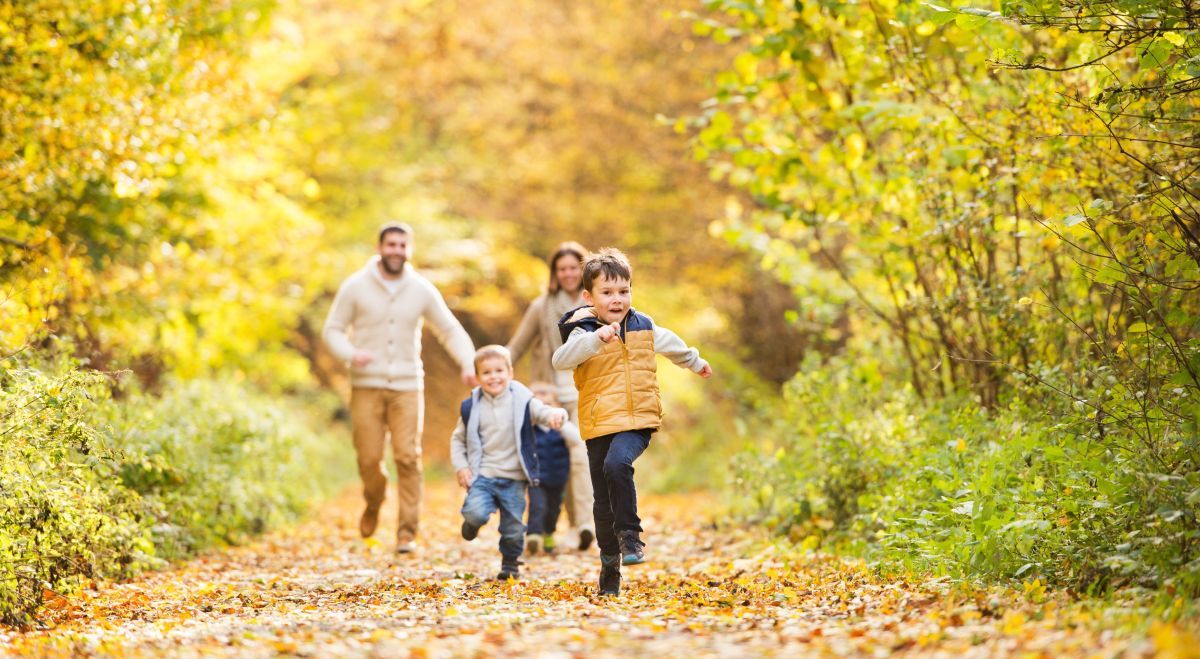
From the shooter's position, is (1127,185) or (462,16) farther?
(462,16)

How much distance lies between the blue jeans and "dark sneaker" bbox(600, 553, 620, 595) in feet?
4.09

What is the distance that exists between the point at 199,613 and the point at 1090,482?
445cm

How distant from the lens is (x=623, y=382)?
6.46m

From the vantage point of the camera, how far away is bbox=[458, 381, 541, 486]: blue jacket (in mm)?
7973

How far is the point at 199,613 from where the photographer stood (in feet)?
21.1

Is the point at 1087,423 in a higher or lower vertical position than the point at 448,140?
lower

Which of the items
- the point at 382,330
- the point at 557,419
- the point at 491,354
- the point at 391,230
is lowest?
the point at 557,419

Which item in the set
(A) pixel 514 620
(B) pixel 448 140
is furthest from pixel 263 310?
(A) pixel 514 620

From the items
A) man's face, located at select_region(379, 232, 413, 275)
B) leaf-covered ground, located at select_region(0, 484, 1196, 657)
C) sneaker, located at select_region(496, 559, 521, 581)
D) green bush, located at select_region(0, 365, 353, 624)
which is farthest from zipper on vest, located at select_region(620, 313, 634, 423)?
man's face, located at select_region(379, 232, 413, 275)

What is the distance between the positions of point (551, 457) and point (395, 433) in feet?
4.42

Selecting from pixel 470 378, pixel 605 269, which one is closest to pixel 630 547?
pixel 605 269

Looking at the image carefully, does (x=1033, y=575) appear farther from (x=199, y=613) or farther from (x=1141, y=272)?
(x=199, y=613)

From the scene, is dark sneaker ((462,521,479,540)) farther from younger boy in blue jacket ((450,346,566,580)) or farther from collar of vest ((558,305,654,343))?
collar of vest ((558,305,654,343))

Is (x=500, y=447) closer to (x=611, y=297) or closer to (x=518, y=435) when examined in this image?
(x=518, y=435)
